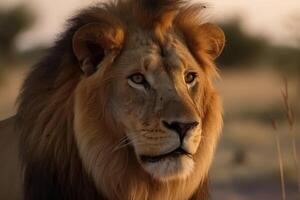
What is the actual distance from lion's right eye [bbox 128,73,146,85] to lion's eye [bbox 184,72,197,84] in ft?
0.80

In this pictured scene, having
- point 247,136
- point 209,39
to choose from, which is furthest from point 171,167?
point 247,136

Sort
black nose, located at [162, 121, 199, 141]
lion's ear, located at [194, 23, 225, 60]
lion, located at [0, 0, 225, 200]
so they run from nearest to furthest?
black nose, located at [162, 121, 199, 141] → lion, located at [0, 0, 225, 200] → lion's ear, located at [194, 23, 225, 60]

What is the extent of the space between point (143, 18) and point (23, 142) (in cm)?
94

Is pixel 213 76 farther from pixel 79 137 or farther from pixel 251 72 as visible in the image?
pixel 251 72

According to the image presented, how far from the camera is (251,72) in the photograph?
373 inches

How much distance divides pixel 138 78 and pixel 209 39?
2.08 ft

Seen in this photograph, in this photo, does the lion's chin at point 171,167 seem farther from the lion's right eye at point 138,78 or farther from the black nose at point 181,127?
the lion's right eye at point 138,78

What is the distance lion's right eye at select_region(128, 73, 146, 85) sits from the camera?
222 inches

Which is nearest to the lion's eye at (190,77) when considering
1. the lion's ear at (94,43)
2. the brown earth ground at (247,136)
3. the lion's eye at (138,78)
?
the lion's eye at (138,78)

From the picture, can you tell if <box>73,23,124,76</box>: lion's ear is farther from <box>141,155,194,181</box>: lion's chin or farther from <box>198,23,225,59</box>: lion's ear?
<box>141,155,194,181</box>: lion's chin

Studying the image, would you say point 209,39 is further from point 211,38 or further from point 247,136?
point 247,136

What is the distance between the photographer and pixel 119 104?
567 centimetres

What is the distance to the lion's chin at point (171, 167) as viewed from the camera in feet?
17.9

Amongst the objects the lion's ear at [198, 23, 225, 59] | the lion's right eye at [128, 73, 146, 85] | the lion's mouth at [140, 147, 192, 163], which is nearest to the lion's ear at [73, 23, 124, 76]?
the lion's right eye at [128, 73, 146, 85]
